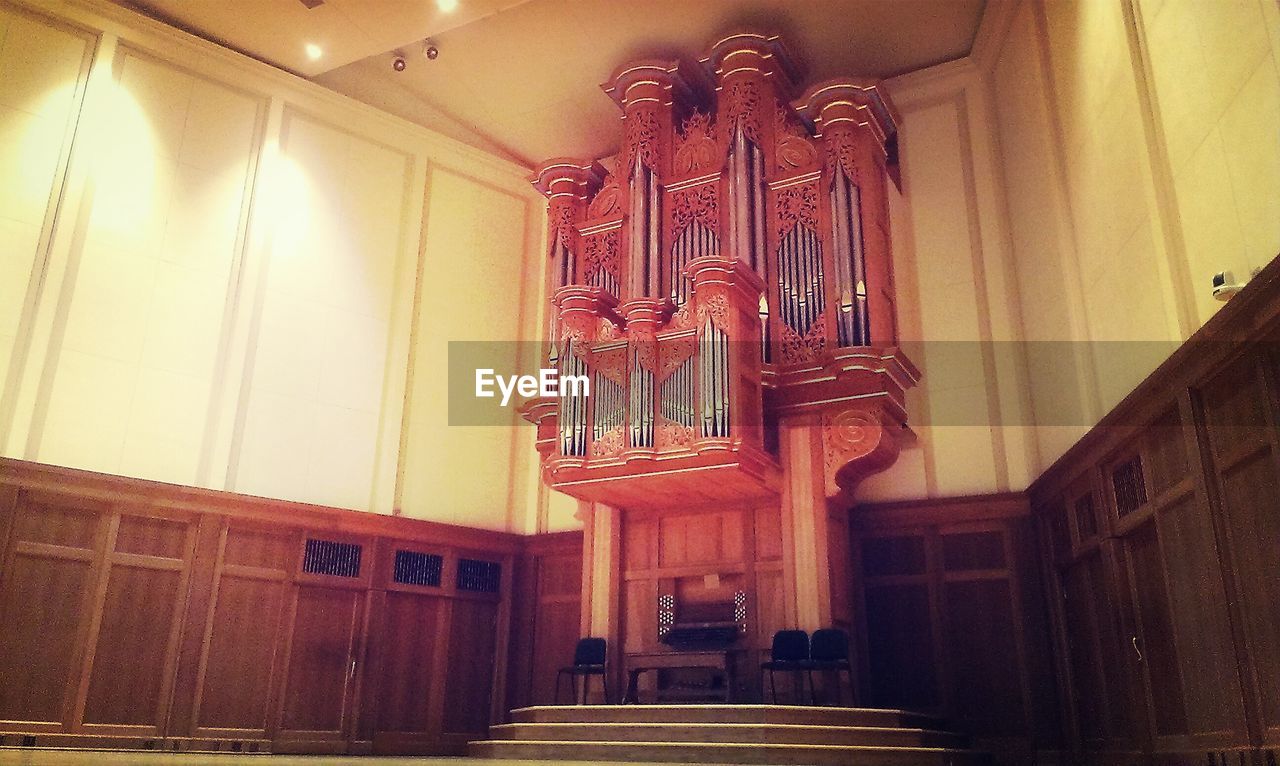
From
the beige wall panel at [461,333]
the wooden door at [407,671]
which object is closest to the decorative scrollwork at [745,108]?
the beige wall panel at [461,333]

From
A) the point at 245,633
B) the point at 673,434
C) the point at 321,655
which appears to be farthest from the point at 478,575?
the point at 673,434

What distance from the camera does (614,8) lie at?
7938 millimetres

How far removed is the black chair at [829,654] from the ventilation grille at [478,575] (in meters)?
3.15

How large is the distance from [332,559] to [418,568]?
2.47 ft

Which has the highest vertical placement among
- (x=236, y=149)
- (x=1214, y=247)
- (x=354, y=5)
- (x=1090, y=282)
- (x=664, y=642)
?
(x=354, y=5)

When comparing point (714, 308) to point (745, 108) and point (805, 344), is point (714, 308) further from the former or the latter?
point (745, 108)

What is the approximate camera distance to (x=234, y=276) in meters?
7.67

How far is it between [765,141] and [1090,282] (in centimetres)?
296

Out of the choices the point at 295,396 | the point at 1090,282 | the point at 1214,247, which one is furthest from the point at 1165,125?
the point at 295,396

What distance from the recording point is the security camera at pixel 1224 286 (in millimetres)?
3953

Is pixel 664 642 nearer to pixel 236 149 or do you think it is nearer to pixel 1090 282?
Result: pixel 1090 282

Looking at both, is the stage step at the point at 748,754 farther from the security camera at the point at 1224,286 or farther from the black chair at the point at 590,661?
the security camera at the point at 1224,286

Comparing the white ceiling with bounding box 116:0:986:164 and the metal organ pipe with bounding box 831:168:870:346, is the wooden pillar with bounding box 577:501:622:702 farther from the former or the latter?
the white ceiling with bounding box 116:0:986:164

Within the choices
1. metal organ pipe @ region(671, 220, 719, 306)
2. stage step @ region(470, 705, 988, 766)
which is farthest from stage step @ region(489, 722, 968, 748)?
metal organ pipe @ region(671, 220, 719, 306)
